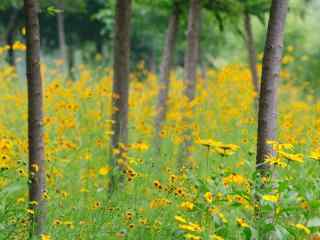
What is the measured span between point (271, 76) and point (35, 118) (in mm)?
1654

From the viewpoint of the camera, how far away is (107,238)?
409 cm

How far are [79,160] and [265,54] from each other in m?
2.74

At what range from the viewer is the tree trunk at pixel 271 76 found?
4477mm

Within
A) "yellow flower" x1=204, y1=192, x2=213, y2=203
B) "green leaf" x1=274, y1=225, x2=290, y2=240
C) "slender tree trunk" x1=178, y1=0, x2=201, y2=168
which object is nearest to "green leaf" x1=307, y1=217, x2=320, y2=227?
"green leaf" x1=274, y1=225, x2=290, y2=240

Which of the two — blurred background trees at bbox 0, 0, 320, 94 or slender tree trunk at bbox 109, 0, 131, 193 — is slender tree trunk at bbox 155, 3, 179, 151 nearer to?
blurred background trees at bbox 0, 0, 320, 94

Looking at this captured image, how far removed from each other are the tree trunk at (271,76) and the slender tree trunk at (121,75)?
→ 75.2 inches

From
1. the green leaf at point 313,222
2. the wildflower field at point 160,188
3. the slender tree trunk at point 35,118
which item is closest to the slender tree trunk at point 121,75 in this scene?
the wildflower field at point 160,188

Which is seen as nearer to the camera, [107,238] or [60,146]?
[107,238]

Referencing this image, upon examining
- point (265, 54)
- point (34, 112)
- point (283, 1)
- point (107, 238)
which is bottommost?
point (107, 238)

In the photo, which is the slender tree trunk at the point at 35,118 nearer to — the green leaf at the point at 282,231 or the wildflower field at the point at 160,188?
the wildflower field at the point at 160,188

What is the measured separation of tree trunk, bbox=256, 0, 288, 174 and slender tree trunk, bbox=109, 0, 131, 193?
1.91 m

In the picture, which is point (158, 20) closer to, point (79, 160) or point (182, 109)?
point (182, 109)

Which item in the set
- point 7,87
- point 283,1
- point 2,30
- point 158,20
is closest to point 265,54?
point 283,1

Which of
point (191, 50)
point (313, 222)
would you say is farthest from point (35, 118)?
point (191, 50)
